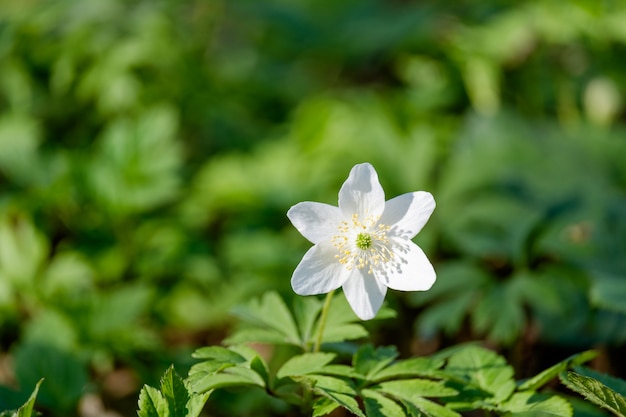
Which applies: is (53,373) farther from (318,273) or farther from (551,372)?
(551,372)

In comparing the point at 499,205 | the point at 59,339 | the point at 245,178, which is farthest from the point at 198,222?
the point at 499,205

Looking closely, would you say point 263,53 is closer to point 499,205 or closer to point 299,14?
point 299,14

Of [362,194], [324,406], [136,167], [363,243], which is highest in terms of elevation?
[136,167]

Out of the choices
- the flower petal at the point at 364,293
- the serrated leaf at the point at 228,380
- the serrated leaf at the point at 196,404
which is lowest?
the serrated leaf at the point at 196,404

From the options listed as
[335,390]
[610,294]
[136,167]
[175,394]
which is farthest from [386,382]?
[136,167]

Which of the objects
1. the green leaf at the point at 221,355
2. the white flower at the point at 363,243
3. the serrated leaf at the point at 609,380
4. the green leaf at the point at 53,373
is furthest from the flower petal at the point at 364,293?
the green leaf at the point at 53,373

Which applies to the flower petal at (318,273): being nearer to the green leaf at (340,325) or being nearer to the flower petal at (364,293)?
the flower petal at (364,293)
